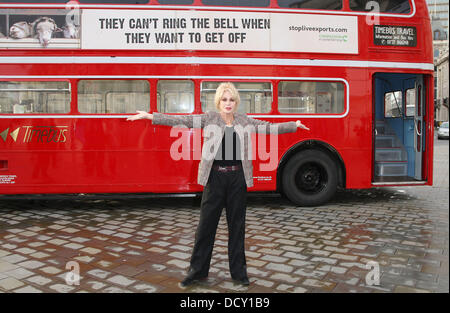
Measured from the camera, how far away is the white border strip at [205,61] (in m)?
6.47

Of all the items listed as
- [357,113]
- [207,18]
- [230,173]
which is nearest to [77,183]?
[207,18]

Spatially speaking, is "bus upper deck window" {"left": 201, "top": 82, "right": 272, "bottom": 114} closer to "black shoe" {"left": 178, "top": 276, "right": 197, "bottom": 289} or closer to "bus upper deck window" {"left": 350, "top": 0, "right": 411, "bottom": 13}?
"bus upper deck window" {"left": 350, "top": 0, "right": 411, "bottom": 13}

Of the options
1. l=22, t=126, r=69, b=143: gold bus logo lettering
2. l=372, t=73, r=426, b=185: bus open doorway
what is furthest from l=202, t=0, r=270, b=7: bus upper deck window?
l=22, t=126, r=69, b=143: gold bus logo lettering

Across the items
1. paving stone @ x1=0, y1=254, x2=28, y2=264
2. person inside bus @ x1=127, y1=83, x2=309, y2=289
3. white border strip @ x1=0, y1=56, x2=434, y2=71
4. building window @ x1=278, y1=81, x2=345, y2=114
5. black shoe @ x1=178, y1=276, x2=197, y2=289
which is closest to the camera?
person inside bus @ x1=127, y1=83, x2=309, y2=289

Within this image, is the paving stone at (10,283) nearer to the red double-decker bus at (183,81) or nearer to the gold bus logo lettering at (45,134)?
the red double-decker bus at (183,81)

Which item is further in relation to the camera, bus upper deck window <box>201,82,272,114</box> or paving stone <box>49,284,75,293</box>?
bus upper deck window <box>201,82,272,114</box>

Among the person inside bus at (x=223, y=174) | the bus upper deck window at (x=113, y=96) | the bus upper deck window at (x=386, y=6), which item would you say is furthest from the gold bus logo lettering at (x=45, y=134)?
the bus upper deck window at (x=386, y=6)

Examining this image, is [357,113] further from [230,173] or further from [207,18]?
[230,173]

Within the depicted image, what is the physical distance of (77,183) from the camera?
664 cm

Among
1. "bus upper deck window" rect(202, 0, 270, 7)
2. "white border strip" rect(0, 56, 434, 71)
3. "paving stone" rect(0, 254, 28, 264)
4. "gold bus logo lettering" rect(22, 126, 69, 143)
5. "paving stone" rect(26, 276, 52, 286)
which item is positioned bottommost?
"paving stone" rect(26, 276, 52, 286)

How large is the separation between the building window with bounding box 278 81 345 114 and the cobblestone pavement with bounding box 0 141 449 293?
174 cm

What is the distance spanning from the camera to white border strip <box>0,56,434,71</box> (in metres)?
6.47

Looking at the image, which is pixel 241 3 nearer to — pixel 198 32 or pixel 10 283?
pixel 198 32

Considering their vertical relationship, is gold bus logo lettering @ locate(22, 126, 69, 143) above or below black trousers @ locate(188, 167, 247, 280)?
above
